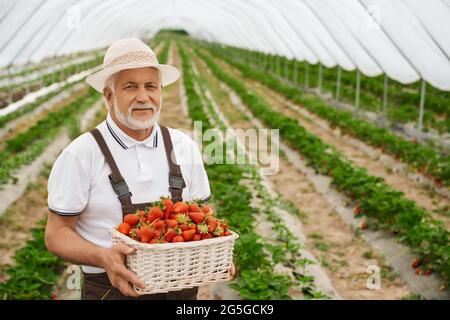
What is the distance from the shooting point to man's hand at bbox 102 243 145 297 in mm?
1869

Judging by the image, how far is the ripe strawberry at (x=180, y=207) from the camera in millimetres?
1966

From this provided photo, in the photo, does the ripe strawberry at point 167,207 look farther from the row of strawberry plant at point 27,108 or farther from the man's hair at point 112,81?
the row of strawberry plant at point 27,108

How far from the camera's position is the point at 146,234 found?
189 centimetres

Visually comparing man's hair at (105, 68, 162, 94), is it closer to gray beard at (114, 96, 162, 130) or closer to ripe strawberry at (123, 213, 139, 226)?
gray beard at (114, 96, 162, 130)

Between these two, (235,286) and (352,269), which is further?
(352,269)

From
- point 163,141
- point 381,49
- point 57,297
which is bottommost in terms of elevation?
point 57,297

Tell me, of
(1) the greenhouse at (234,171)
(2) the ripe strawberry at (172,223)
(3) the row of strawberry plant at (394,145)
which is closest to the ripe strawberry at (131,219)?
(1) the greenhouse at (234,171)

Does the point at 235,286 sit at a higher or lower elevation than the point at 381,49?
lower

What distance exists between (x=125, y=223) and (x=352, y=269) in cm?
370

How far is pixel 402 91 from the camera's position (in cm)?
1533

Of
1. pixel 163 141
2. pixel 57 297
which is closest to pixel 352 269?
pixel 57 297

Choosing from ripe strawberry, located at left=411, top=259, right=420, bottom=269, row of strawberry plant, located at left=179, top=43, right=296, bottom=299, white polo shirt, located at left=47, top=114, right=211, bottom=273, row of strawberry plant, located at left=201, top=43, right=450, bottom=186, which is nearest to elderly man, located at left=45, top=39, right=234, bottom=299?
white polo shirt, located at left=47, top=114, right=211, bottom=273

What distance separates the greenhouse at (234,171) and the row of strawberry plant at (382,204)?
2cm

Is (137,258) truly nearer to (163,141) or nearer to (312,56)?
(163,141)
